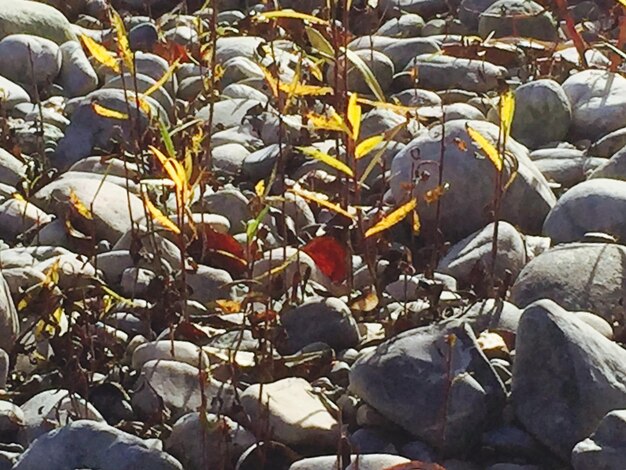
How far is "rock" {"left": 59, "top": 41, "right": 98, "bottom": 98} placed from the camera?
5.49m

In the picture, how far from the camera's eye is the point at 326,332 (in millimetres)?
3033

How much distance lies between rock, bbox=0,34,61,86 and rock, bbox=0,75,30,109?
0.19 metres

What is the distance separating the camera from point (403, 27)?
21.0 feet

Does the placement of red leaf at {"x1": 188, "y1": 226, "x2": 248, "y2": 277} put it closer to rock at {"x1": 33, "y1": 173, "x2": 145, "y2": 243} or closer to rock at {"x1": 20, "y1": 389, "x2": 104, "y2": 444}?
rock at {"x1": 33, "y1": 173, "x2": 145, "y2": 243}

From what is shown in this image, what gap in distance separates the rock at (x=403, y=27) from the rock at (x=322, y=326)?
11.4 ft

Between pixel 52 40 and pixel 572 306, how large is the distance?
3.64 m

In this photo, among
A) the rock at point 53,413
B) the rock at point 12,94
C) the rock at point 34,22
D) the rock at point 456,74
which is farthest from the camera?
the rock at point 34,22

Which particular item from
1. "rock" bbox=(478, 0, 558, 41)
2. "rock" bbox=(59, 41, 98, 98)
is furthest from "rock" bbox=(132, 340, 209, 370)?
"rock" bbox=(478, 0, 558, 41)

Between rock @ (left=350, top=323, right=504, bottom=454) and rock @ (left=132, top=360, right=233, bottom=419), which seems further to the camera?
rock @ (left=132, top=360, right=233, bottom=419)

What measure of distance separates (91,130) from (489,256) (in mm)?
1800

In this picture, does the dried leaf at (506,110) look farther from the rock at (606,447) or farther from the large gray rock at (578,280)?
the rock at (606,447)

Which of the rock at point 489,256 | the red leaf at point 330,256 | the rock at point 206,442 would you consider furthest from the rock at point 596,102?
the rock at point 206,442

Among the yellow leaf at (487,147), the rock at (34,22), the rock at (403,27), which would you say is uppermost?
the yellow leaf at (487,147)

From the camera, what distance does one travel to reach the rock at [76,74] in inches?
216
